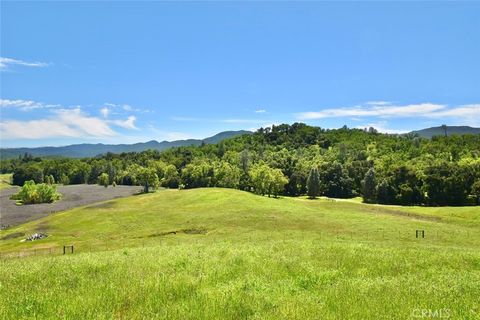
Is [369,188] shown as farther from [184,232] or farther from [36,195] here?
[36,195]

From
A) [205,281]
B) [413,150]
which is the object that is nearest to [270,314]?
[205,281]

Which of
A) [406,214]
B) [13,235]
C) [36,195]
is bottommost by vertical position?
[13,235]

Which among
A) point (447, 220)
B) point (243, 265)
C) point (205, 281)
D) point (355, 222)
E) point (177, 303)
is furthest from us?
point (447, 220)

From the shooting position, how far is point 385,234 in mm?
51688

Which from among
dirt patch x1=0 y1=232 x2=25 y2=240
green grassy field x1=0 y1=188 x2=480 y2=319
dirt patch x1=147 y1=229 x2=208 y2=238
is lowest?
dirt patch x1=0 y1=232 x2=25 y2=240

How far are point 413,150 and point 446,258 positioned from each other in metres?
190

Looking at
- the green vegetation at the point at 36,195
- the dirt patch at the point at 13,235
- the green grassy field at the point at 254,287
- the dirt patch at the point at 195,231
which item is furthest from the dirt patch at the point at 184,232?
the green vegetation at the point at 36,195

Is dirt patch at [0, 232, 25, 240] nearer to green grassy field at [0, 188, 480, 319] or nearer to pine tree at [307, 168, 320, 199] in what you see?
green grassy field at [0, 188, 480, 319]

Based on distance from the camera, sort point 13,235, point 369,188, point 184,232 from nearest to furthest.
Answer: point 184,232
point 13,235
point 369,188

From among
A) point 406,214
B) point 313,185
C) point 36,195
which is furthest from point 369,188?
point 36,195

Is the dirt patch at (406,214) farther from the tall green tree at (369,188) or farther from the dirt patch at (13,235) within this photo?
the dirt patch at (13,235)

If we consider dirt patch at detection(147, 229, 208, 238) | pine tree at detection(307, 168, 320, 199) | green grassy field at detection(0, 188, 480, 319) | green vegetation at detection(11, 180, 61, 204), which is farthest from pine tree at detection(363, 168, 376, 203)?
green vegetation at detection(11, 180, 61, 204)

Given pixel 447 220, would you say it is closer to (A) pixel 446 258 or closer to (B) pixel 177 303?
(A) pixel 446 258

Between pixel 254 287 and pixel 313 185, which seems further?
pixel 313 185
